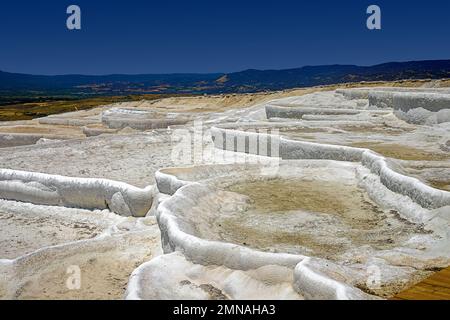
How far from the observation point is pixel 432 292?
318cm

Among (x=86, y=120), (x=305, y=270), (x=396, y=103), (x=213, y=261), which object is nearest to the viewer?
(x=305, y=270)

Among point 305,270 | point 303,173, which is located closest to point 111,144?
point 303,173

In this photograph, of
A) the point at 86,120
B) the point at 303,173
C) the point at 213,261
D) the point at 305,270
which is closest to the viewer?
the point at 305,270

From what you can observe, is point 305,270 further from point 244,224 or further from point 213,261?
point 244,224

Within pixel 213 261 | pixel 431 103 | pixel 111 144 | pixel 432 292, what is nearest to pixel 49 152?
pixel 111 144

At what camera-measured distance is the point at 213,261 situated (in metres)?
4.25

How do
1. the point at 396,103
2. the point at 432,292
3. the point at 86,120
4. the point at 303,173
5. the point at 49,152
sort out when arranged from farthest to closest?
the point at 86,120 < the point at 396,103 < the point at 49,152 < the point at 303,173 < the point at 432,292

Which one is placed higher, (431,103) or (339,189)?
(431,103)

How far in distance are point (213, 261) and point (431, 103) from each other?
9428 millimetres

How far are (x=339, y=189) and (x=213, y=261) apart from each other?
2.94 m
